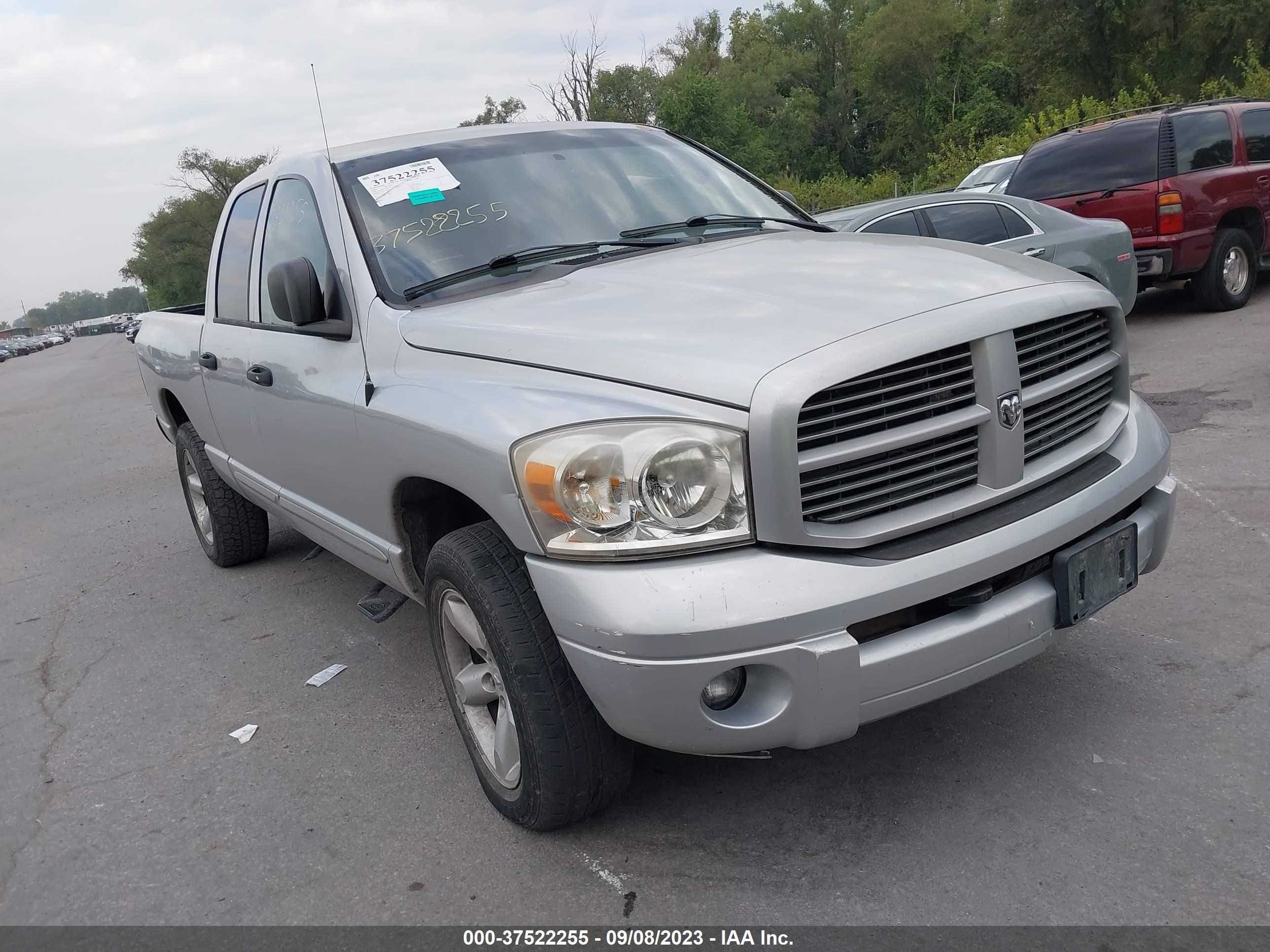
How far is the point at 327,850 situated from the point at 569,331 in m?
1.57

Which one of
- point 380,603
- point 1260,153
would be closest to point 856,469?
point 380,603

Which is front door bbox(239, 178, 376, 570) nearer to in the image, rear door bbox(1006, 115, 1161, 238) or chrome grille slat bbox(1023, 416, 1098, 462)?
chrome grille slat bbox(1023, 416, 1098, 462)

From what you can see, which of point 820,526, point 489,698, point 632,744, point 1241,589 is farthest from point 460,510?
point 1241,589

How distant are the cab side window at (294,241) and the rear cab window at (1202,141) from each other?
8.07 m

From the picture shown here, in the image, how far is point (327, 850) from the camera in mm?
2992

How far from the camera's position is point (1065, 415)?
2.88 m

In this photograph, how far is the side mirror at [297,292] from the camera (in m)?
3.40

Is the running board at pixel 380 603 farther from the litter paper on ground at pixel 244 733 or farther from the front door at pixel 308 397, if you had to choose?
the litter paper on ground at pixel 244 733

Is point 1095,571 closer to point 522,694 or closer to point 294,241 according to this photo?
point 522,694

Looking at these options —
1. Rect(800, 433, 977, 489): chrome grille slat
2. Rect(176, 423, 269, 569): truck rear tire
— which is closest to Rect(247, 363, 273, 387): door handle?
Rect(176, 423, 269, 569): truck rear tire

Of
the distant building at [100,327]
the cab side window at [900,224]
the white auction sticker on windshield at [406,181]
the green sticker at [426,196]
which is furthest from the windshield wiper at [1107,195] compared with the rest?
the distant building at [100,327]

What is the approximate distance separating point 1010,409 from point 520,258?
5.19 feet

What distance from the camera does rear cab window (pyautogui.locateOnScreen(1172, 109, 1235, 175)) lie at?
944 centimetres

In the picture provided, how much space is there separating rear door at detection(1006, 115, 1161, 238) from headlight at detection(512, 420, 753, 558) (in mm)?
8220
